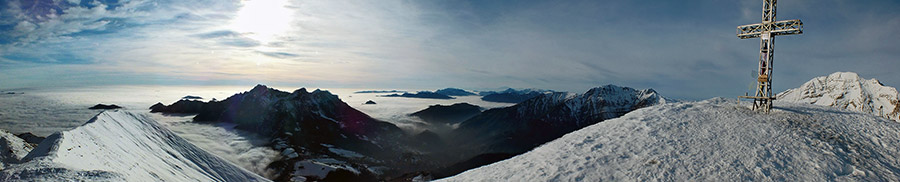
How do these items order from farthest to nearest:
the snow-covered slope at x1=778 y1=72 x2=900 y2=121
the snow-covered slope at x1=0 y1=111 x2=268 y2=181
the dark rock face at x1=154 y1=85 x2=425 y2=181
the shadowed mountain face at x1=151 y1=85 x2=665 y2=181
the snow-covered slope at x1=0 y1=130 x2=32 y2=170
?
the dark rock face at x1=154 y1=85 x2=425 y2=181
the shadowed mountain face at x1=151 y1=85 x2=665 y2=181
the snow-covered slope at x1=778 y1=72 x2=900 y2=121
the snow-covered slope at x1=0 y1=130 x2=32 y2=170
the snow-covered slope at x1=0 y1=111 x2=268 y2=181

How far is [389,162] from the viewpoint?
146000 millimetres

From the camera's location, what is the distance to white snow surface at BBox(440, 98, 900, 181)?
10.8 metres

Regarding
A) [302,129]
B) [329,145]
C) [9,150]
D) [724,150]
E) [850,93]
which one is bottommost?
[329,145]

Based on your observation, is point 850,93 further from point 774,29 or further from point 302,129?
point 302,129

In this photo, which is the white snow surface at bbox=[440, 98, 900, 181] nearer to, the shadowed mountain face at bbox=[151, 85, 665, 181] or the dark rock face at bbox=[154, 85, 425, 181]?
the shadowed mountain face at bbox=[151, 85, 665, 181]

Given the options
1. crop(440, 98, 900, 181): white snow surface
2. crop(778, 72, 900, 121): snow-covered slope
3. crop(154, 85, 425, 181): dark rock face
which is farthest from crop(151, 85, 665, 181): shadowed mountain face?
crop(778, 72, 900, 121): snow-covered slope

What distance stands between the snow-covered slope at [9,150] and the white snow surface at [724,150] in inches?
1239

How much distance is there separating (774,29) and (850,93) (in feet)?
355

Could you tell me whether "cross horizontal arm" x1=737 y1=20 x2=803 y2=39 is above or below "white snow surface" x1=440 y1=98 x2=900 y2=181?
above

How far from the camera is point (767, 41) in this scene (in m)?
17.2

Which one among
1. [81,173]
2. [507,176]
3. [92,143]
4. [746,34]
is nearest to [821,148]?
[746,34]

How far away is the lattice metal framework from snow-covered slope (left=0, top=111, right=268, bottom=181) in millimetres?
26948

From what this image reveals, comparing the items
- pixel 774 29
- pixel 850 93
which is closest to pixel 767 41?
pixel 774 29

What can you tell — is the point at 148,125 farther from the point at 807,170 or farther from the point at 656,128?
the point at 807,170
